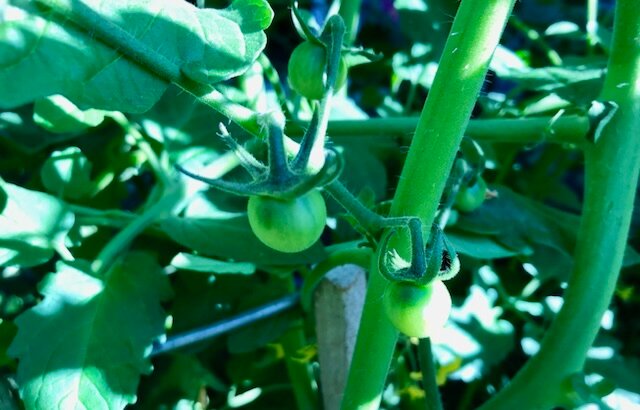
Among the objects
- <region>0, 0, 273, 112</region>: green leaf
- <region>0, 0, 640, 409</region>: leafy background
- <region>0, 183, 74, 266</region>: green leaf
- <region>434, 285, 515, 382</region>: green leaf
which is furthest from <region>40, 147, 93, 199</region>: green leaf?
<region>434, 285, 515, 382</region>: green leaf

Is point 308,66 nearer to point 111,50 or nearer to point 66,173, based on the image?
point 111,50

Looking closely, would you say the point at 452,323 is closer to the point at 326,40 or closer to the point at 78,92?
the point at 326,40

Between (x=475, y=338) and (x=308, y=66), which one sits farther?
(x=475, y=338)

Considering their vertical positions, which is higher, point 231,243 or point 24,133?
point 231,243

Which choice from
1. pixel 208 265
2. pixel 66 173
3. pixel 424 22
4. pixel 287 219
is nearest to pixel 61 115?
pixel 66 173

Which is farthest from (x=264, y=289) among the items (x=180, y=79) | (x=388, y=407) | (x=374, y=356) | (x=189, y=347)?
(x=180, y=79)

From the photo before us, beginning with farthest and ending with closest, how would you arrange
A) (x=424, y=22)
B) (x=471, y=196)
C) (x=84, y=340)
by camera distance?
(x=424, y=22) < (x=471, y=196) < (x=84, y=340)

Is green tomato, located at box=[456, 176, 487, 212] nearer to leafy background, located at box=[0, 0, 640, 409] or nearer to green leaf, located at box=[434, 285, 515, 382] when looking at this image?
leafy background, located at box=[0, 0, 640, 409]
